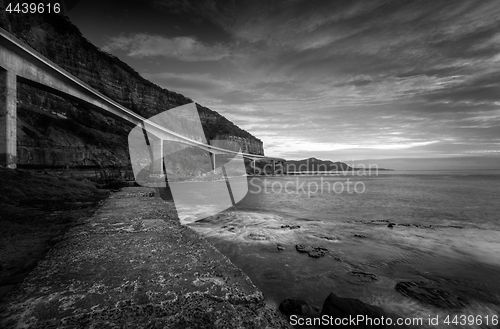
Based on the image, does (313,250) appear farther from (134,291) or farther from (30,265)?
(30,265)

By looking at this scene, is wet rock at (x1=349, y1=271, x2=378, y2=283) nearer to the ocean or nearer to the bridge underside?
the ocean

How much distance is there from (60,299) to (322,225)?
11413 mm

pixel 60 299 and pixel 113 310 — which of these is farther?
pixel 60 299

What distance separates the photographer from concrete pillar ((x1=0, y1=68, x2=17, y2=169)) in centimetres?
1241

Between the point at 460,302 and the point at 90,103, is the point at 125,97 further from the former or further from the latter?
the point at 460,302

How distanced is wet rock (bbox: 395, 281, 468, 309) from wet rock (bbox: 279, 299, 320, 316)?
8.96 ft

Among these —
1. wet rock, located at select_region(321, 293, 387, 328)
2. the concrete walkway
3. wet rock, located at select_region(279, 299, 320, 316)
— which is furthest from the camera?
wet rock, located at select_region(279, 299, 320, 316)

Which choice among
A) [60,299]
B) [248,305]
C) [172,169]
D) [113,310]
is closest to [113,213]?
[60,299]

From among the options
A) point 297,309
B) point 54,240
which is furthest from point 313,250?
point 54,240

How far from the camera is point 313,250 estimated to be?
291 inches

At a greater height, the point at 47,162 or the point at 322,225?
the point at 47,162

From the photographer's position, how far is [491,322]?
415 cm

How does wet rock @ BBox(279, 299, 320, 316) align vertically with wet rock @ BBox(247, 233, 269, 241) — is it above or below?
above

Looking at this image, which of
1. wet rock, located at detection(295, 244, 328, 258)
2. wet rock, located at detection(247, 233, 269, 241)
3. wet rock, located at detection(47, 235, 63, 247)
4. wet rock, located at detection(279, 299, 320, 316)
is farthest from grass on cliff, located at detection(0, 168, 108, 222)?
wet rock, located at detection(295, 244, 328, 258)
